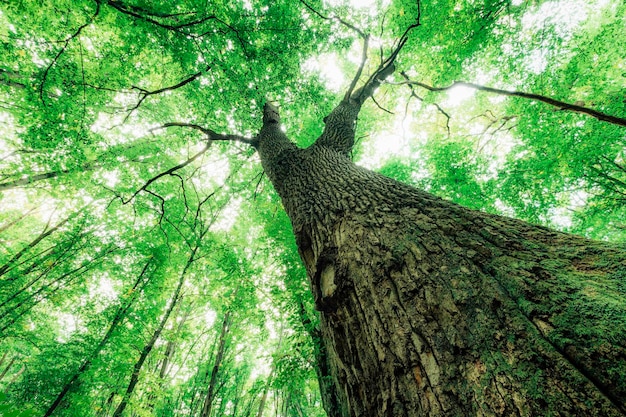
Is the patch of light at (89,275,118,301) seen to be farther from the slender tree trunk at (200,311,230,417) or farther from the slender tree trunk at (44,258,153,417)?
the slender tree trunk at (200,311,230,417)

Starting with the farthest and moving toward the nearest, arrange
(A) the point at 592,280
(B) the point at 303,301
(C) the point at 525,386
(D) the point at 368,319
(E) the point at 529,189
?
1. (E) the point at 529,189
2. (B) the point at 303,301
3. (D) the point at 368,319
4. (A) the point at 592,280
5. (C) the point at 525,386

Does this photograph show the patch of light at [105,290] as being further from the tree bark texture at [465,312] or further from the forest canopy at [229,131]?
the tree bark texture at [465,312]

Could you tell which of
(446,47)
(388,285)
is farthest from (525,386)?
(446,47)

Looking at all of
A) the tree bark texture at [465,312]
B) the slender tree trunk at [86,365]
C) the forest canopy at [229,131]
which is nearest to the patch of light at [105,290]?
the forest canopy at [229,131]

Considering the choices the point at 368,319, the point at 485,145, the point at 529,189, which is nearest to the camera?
the point at 368,319

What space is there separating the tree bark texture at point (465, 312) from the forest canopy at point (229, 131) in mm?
3502

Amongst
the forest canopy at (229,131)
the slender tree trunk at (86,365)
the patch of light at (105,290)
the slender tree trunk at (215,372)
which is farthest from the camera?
the patch of light at (105,290)

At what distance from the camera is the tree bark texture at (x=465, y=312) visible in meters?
0.80

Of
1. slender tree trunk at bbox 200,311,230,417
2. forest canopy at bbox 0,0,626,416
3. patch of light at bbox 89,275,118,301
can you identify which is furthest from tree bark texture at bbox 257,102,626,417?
patch of light at bbox 89,275,118,301

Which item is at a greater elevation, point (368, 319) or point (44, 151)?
point (44, 151)

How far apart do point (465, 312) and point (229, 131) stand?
580 centimetres

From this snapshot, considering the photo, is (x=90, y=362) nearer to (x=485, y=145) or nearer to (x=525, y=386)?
(x=525, y=386)

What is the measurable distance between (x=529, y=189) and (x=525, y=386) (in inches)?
352

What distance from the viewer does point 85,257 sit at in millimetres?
7730
